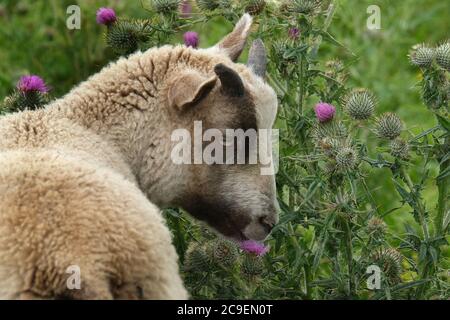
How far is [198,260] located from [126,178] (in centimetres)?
79

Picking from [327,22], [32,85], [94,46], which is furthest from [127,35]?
[94,46]

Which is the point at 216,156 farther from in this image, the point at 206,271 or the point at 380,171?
the point at 380,171

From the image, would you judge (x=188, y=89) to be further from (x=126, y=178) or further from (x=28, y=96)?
(x=28, y=96)

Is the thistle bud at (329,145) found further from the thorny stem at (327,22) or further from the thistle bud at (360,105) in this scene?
the thorny stem at (327,22)

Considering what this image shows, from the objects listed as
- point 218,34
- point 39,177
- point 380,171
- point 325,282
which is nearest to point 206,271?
point 325,282

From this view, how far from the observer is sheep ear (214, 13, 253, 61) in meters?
5.29

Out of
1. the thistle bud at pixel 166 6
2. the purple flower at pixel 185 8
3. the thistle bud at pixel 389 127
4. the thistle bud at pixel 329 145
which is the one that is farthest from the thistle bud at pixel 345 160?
the thistle bud at pixel 166 6

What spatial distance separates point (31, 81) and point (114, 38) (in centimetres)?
53

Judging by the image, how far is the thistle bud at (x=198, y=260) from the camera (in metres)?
5.29

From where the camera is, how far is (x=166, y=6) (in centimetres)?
589

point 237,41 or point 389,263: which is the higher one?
point 237,41

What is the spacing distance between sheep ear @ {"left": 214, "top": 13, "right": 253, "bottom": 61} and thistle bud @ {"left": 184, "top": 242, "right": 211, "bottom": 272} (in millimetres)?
1004

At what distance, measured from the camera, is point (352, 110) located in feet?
18.0

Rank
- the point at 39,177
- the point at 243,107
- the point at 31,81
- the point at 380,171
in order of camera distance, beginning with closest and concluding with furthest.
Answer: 1. the point at 39,177
2. the point at 243,107
3. the point at 31,81
4. the point at 380,171
